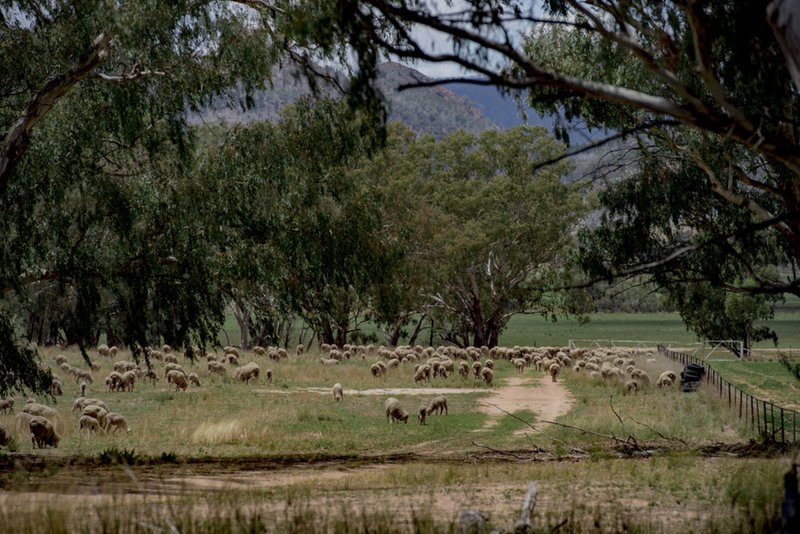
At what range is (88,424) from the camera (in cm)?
1794

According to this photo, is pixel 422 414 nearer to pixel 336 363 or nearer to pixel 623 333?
pixel 336 363

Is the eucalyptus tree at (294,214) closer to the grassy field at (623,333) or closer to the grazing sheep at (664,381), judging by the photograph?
the grazing sheep at (664,381)

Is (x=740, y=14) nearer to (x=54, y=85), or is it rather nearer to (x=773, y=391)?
(x=54, y=85)

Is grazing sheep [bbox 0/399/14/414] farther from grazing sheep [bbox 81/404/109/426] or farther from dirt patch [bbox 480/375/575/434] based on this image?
dirt patch [bbox 480/375/575/434]

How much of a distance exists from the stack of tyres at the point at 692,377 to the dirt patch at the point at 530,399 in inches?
133

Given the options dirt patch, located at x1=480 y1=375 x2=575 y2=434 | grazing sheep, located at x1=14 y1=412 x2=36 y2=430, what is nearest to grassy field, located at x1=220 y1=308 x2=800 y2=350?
dirt patch, located at x1=480 y1=375 x2=575 y2=434

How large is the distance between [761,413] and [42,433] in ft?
53.5

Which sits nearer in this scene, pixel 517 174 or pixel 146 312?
pixel 146 312

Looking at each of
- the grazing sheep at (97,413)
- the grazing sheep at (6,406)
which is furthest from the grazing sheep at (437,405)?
the grazing sheep at (6,406)

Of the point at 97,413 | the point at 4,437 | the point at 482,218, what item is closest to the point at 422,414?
the point at 97,413

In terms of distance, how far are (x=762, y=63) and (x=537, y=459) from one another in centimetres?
768

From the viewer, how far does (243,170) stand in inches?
633

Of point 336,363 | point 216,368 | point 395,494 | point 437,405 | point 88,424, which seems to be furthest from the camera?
point 336,363

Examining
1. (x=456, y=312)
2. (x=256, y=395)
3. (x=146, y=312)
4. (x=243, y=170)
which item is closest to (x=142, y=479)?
(x=146, y=312)
